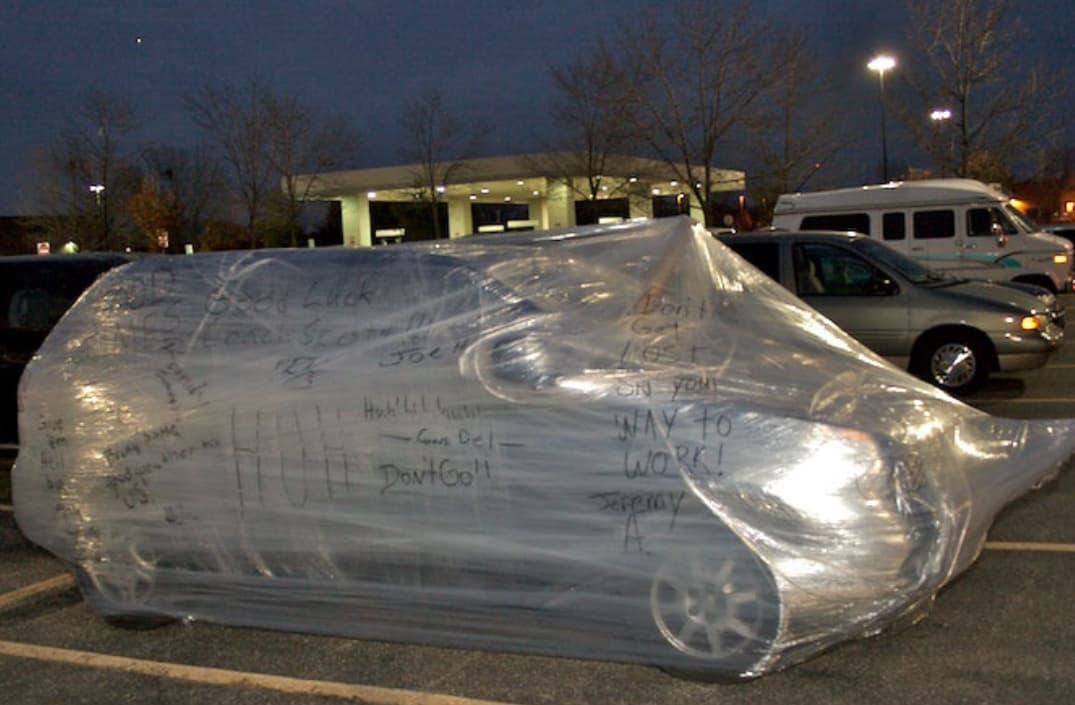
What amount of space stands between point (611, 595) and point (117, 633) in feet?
8.15

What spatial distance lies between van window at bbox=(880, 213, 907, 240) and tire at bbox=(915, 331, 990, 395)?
6592mm

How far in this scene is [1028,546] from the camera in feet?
16.8

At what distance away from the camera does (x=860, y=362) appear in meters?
4.29

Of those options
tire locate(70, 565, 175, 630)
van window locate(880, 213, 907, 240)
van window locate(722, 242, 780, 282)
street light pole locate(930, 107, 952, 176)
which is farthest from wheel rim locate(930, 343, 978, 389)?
street light pole locate(930, 107, 952, 176)

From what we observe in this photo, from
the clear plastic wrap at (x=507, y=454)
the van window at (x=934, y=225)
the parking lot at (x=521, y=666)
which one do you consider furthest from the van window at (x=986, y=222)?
the clear plastic wrap at (x=507, y=454)

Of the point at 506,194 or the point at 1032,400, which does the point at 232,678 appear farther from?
the point at 506,194

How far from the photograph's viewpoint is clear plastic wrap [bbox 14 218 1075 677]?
3.47 meters

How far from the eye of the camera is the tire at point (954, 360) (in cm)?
932

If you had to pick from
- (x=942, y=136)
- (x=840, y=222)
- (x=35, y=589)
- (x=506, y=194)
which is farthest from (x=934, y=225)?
(x=506, y=194)

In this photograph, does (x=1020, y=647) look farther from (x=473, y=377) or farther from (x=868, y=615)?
(x=473, y=377)

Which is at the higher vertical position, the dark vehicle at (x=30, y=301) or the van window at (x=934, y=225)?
the van window at (x=934, y=225)

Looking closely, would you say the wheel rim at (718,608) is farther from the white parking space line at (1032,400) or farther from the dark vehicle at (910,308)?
the white parking space line at (1032,400)

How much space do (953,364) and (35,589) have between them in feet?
25.9

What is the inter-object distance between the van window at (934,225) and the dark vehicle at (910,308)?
234 inches
